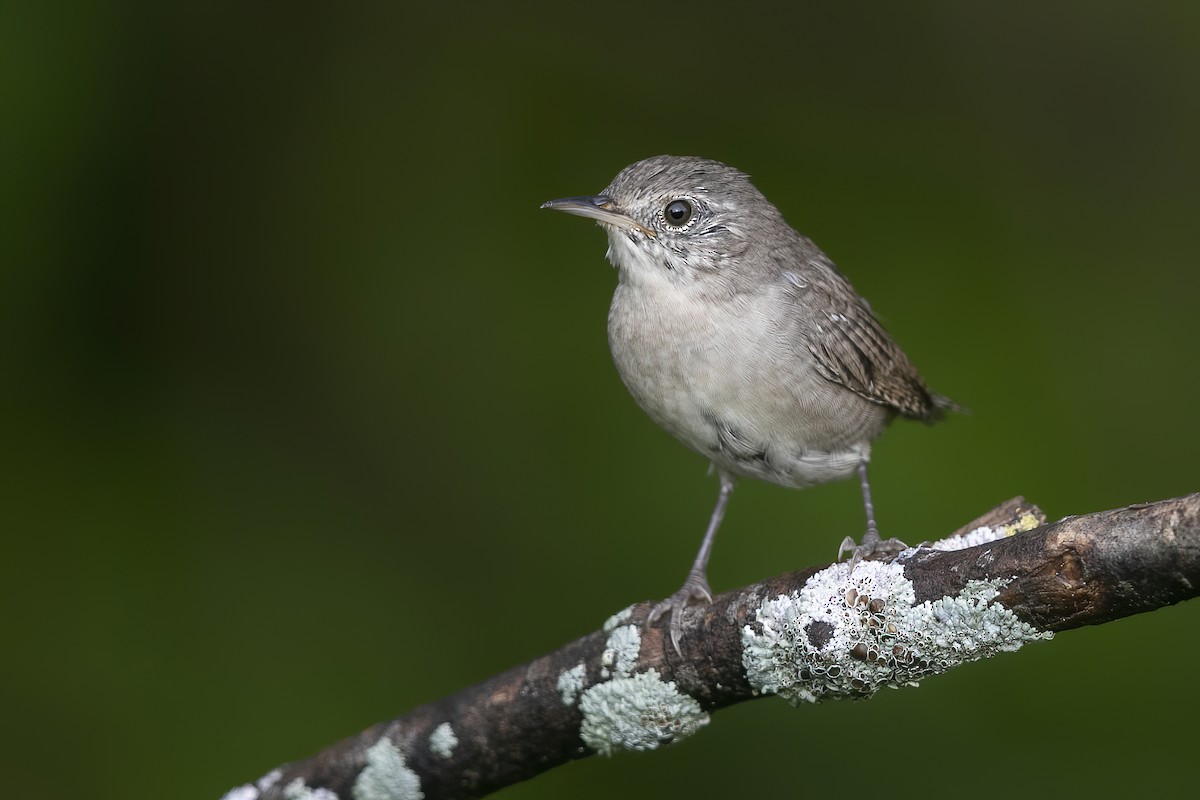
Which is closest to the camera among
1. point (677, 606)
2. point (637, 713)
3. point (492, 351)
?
point (637, 713)

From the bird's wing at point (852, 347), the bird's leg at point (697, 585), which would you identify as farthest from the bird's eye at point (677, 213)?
the bird's leg at point (697, 585)

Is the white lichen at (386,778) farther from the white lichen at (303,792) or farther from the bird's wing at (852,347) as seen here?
the bird's wing at (852,347)

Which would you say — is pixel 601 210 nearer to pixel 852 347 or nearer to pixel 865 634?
pixel 852 347

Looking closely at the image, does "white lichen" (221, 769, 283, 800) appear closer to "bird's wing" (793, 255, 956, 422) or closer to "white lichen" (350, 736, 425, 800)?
"white lichen" (350, 736, 425, 800)

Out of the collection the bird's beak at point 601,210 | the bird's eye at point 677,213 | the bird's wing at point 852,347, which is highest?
the bird's beak at point 601,210

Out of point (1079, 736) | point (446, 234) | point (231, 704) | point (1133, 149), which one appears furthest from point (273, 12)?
point (1079, 736)

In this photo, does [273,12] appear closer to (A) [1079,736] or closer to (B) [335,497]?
(B) [335,497]

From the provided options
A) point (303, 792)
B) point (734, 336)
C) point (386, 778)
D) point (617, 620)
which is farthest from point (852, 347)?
point (303, 792)
